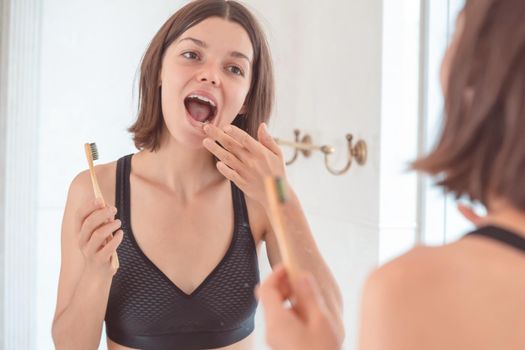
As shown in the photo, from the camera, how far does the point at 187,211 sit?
853 mm

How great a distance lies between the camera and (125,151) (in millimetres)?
1287

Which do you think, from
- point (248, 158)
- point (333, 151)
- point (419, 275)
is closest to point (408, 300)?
point (419, 275)

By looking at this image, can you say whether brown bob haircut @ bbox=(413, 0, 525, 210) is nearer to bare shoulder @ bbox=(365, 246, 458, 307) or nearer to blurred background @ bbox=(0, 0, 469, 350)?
bare shoulder @ bbox=(365, 246, 458, 307)

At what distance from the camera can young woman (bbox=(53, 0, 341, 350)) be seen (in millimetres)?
733

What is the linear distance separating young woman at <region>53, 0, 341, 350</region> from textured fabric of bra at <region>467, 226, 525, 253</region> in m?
0.42

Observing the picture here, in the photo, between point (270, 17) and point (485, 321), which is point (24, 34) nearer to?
point (270, 17)

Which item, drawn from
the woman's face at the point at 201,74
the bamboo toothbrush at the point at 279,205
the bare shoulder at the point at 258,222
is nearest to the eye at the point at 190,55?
the woman's face at the point at 201,74

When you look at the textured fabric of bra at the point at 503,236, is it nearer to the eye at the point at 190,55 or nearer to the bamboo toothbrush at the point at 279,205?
the bamboo toothbrush at the point at 279,205

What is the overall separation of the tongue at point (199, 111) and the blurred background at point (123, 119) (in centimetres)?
30

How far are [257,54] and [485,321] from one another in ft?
1.99

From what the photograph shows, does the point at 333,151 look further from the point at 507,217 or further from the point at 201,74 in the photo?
the point at 507,217

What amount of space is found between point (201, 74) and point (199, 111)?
0.17 ft

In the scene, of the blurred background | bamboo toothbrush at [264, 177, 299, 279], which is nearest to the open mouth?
the blurred background

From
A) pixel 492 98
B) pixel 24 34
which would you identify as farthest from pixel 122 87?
pixel 492 98
